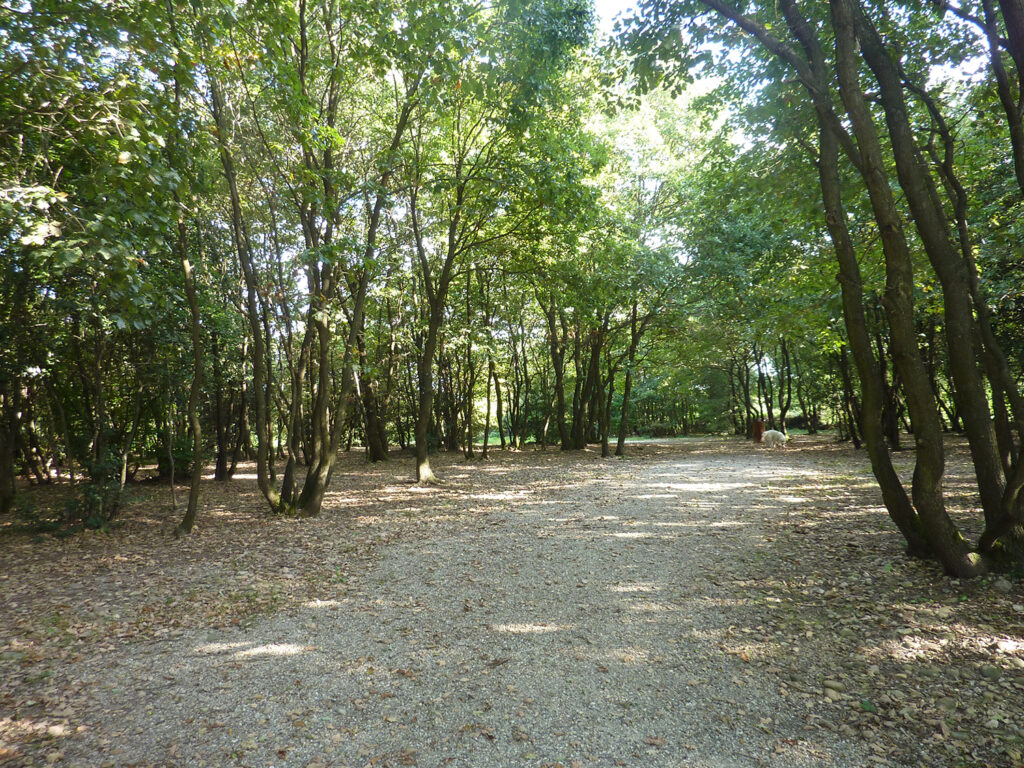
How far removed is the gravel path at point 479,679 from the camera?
2.92 meters

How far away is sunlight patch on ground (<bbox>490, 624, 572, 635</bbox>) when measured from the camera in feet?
14.6

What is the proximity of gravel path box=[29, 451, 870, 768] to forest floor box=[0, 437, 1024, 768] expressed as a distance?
0.06 feet

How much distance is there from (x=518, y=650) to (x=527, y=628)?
0.42 metres

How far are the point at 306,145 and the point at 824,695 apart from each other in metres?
8.58

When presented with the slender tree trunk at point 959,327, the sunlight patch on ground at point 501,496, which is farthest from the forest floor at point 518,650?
the sunlight patch on ground at point 501,496

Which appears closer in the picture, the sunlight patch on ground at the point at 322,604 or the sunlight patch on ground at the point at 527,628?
the sunlight patch on ground at the point at 527,628

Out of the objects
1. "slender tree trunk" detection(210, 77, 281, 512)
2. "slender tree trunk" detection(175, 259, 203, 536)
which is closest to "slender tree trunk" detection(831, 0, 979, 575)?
"slender tree trunk" detection(210, 77, 281, 512)

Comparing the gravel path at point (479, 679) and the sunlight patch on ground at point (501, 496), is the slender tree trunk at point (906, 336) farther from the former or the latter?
the sunlight patch on ground at point (501, 496)

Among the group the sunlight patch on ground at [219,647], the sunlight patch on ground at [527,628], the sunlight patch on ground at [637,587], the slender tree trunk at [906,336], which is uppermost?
the slender tree trunk at [906,336]

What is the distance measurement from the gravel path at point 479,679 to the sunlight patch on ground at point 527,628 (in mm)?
22

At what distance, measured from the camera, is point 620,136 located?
60.1 ft

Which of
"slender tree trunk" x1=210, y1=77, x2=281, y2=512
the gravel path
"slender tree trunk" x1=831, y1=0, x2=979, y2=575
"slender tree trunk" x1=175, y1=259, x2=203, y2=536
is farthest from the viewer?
"slender tree trunk" x1=210, y1=77, x2=281, y2=512

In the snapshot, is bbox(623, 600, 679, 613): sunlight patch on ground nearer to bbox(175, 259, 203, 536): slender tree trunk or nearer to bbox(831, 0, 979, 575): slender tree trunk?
bbox(831, 0, 979, 575): slender tree trunk

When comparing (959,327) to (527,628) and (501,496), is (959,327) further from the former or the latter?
(501,496)
